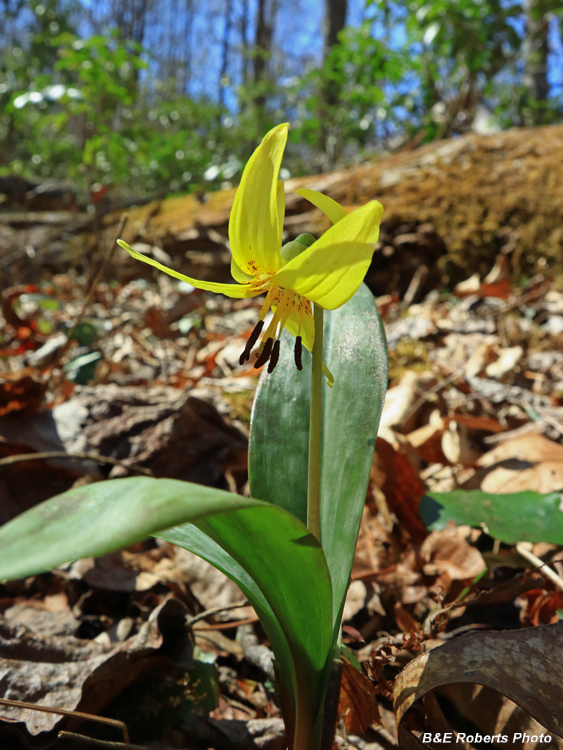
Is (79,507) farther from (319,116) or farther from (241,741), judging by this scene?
(319,116)

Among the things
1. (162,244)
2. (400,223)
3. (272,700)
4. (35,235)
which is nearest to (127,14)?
(35,235)

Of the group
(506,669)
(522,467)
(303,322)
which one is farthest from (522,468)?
(303,322)

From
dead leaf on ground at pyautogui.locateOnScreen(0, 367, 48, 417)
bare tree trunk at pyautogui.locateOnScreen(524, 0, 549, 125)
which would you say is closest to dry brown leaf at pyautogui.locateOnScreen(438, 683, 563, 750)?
dead leaf on ground at pyautogui.locateOnScreen(0, 367, 48, 417)

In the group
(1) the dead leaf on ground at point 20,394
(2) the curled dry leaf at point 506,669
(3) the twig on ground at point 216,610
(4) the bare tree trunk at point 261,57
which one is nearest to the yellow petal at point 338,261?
(2) the curled dry leaf at point 506,669

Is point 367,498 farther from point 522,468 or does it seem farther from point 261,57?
point 261,57

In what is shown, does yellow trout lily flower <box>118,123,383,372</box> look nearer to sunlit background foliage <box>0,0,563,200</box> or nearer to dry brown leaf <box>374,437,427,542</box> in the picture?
dry brown leaf <box>374,437,427,542</box>

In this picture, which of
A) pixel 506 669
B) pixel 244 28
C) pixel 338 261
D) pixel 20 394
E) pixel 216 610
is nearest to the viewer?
pixel 338 261
